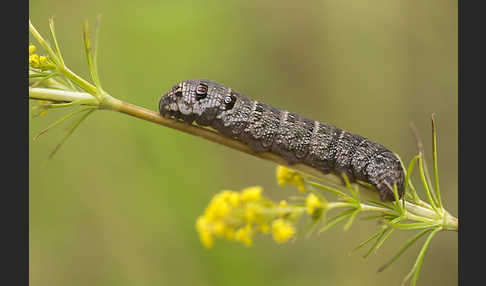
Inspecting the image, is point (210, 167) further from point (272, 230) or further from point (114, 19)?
point (272, 230)

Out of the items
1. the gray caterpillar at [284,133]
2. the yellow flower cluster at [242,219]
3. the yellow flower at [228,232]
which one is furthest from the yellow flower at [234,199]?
the gray caterpillar at [284,133]

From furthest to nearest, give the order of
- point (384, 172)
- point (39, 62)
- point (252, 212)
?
point (384, 172), point (39, 62), point (252, 212)

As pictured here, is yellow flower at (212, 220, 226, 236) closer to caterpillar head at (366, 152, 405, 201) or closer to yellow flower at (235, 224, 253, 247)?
yellow flower at (235, 224, 253, 247)

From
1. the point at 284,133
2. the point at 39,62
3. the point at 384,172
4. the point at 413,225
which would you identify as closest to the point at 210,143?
the point at 284,133

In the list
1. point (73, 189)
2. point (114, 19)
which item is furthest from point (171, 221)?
point (114, 19)

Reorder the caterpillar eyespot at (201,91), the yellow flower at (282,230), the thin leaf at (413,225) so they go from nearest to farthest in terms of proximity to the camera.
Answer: the yellow flower at (282,230), the thin leaf at (413,225), the caterpillar eyespot at (201,91)

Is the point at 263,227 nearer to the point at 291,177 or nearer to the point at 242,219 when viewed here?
the point at 242,219

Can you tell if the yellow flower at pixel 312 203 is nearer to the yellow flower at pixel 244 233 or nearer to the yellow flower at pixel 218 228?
the yellow flower at pixel 244 233
